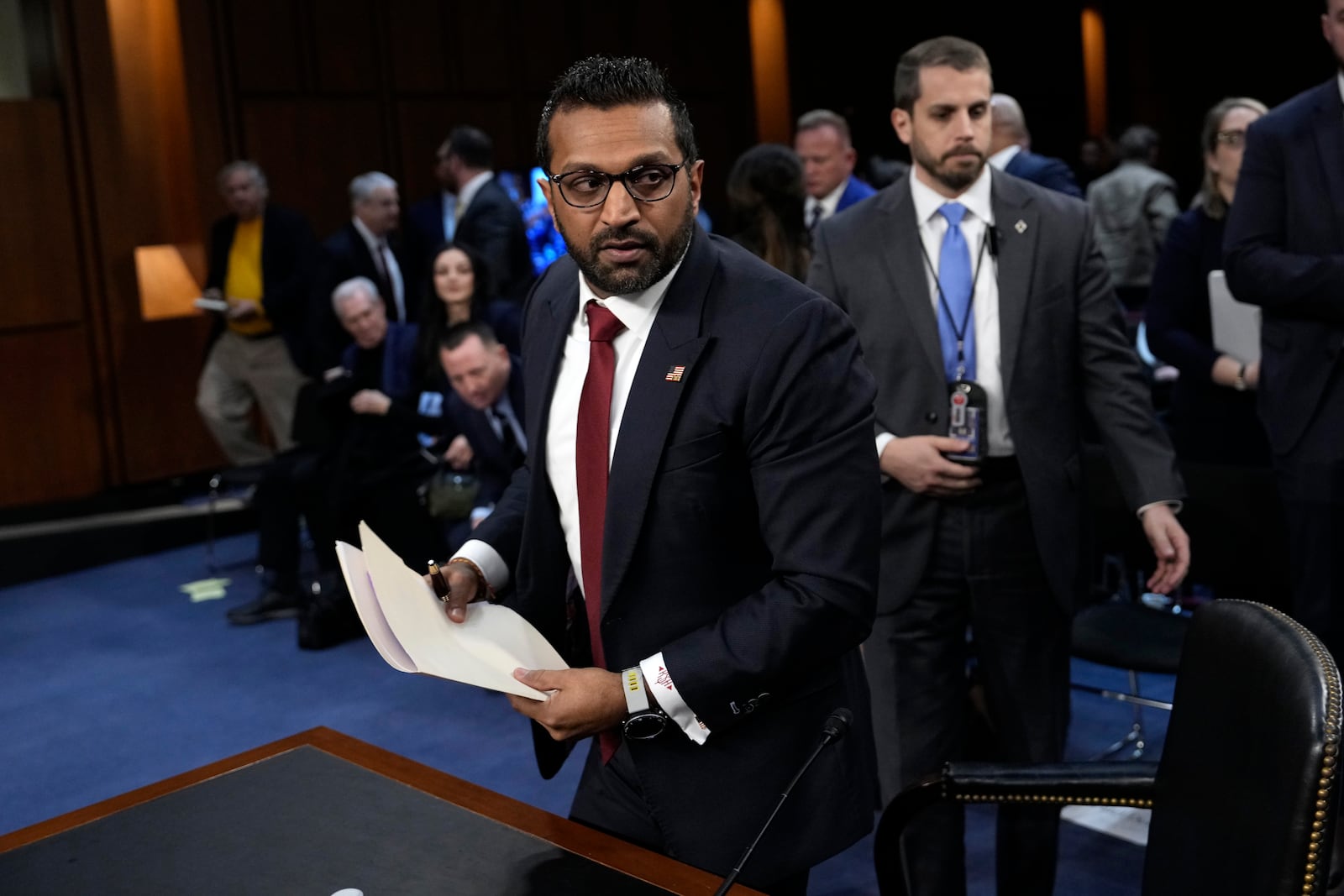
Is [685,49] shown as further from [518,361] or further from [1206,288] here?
[1206,288]

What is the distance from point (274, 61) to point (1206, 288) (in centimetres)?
574

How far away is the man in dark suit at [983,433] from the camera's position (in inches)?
95.6

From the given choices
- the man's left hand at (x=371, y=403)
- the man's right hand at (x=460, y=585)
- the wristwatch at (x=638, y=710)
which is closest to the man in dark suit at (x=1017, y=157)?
the man's left hand at (x=371, y=403)

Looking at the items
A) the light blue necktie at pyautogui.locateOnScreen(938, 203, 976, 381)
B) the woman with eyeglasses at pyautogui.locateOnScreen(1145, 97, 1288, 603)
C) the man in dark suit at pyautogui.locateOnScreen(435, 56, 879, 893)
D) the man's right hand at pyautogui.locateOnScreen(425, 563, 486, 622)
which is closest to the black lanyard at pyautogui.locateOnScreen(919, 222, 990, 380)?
the light blue necktie at pyautogui.locateOnScreen(938, 203, 976, 381)

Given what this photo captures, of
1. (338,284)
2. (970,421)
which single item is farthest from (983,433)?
(338,284)

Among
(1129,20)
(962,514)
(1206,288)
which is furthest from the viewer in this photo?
(1129,20)

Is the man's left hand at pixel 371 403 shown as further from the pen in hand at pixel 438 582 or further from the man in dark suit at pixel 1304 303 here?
the pen in hand at pixel 438 582

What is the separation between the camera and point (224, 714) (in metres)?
4.38

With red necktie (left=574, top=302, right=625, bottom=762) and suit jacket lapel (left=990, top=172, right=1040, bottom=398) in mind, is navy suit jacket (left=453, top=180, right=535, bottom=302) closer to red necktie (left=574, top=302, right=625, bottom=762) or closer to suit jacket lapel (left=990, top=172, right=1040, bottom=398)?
suit jacket lapel (left=990, top=172, right=1040, bottom=398)

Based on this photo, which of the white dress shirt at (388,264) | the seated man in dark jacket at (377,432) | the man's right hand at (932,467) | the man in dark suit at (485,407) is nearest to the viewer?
the man's right hand at (932,467)

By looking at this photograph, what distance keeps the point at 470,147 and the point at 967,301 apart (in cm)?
416

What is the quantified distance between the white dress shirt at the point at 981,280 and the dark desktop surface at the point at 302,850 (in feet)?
3.91

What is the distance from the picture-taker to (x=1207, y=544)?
131 inches

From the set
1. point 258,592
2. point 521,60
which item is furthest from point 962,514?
point 521,60
